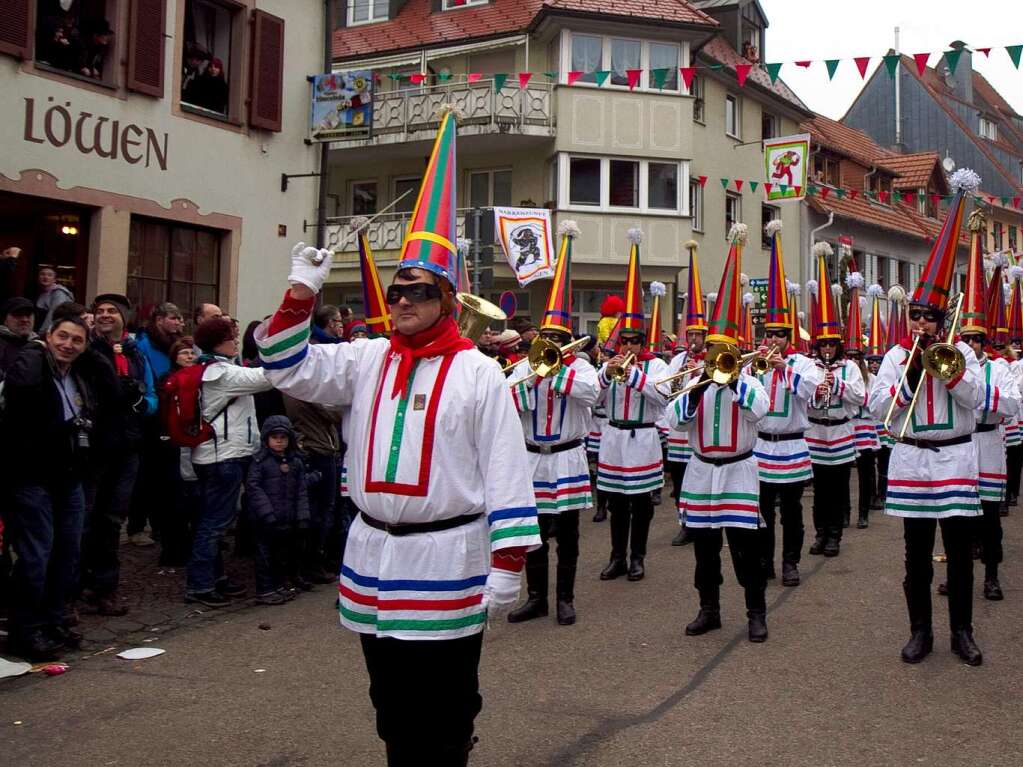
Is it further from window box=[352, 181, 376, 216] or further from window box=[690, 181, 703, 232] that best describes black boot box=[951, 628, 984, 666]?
window box=[352, 181, 376, 216]

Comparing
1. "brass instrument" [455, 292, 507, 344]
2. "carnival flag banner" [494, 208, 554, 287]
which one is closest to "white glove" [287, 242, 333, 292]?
"brass instrument" [455, 292, 507, 344]

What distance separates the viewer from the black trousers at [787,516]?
29.1 feet

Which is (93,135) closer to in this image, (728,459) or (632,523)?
(632,523)

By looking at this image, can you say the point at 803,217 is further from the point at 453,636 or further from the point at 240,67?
the point at 453,636

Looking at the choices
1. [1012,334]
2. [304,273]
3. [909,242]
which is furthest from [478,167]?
[304,273]

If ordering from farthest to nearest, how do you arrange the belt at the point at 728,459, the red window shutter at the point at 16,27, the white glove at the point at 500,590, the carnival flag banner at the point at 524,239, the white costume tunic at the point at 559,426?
the carnival flag banner at the point at 524,239 → the red window shutter at the point at 16,27 → the white costume tunic at the point at 559,426 → the belt at the point at 728,459 → the white glove at the point at 500,590

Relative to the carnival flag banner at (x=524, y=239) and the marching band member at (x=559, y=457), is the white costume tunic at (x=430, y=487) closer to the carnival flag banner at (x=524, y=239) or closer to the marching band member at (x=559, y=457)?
the marching band member at (x=559, y=457)

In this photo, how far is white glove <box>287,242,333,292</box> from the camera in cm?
383

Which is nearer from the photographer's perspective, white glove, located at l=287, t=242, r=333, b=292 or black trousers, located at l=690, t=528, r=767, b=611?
white glove, located at l=287, t=242, r=333, b=292

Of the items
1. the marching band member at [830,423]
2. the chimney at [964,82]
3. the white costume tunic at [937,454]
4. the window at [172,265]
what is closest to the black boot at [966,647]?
the white costume tunic at [937,454]

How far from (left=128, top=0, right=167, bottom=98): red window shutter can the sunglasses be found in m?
11.1

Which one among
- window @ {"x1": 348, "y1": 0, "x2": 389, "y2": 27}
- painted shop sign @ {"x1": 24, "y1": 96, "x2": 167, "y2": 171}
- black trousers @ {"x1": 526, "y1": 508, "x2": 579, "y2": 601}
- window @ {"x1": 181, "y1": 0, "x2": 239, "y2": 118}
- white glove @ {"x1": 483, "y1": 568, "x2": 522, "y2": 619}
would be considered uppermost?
window @ {"x1": 348, "y1": 0, "x2": 389, "y2": 27}

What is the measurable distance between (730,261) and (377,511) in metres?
4.75

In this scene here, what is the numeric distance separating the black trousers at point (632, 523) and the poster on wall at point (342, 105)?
8.77 metres
